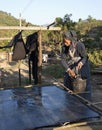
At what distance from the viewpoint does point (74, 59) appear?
523cm

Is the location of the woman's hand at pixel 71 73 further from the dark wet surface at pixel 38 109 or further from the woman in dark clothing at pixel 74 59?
the dark wet surface at pixel 38 109

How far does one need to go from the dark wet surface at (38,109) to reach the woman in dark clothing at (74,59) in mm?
586

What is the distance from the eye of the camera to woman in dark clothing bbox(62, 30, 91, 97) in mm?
5061

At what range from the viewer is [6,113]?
3457 mm

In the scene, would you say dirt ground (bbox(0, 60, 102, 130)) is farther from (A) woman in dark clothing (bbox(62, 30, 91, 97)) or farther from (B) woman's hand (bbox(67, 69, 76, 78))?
(B) woman's hand (bbox(67, 69, 76, 78))

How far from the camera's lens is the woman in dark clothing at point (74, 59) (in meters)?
5.06

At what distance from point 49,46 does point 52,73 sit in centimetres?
817

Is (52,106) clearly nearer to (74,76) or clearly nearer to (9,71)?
(74,76)

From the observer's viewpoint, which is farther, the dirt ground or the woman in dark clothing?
the dirt ground

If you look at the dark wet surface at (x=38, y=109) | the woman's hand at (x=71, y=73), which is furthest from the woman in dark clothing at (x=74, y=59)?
the dark wet surface at (x=38, y=109)

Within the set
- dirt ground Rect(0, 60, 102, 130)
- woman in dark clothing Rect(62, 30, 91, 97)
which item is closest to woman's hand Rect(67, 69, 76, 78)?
woman in dark clothing Rect(62, 30, 91, 97)

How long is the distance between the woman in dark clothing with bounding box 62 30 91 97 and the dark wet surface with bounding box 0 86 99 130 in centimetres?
59

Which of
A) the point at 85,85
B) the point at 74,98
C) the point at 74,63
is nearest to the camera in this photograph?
the point at 74,98

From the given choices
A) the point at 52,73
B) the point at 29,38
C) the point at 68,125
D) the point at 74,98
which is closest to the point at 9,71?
the point at 52,73
